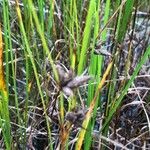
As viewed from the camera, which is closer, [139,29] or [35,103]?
[35,103]

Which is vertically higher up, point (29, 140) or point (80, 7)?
point (80, 7)

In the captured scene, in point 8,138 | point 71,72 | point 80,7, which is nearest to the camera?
point 71,72

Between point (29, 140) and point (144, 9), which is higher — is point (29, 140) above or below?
below

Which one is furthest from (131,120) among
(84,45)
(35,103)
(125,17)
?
(84,45)

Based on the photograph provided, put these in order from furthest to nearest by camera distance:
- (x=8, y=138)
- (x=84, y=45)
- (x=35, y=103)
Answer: (x=35, y=103)
(x=8, y=138)
(x=84, y=45)

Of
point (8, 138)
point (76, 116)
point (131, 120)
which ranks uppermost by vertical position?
point (76, 116)

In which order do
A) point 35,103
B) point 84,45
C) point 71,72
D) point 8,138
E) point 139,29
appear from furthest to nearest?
point 139,29 → point 35,103 → point 8,138 → point 84,45 → point 71,72

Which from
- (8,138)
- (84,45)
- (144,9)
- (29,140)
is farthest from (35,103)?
(144,9)

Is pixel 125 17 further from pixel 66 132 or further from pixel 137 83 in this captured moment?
pixel 137 83

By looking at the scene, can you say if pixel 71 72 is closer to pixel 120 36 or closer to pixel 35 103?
pixel 120 36
